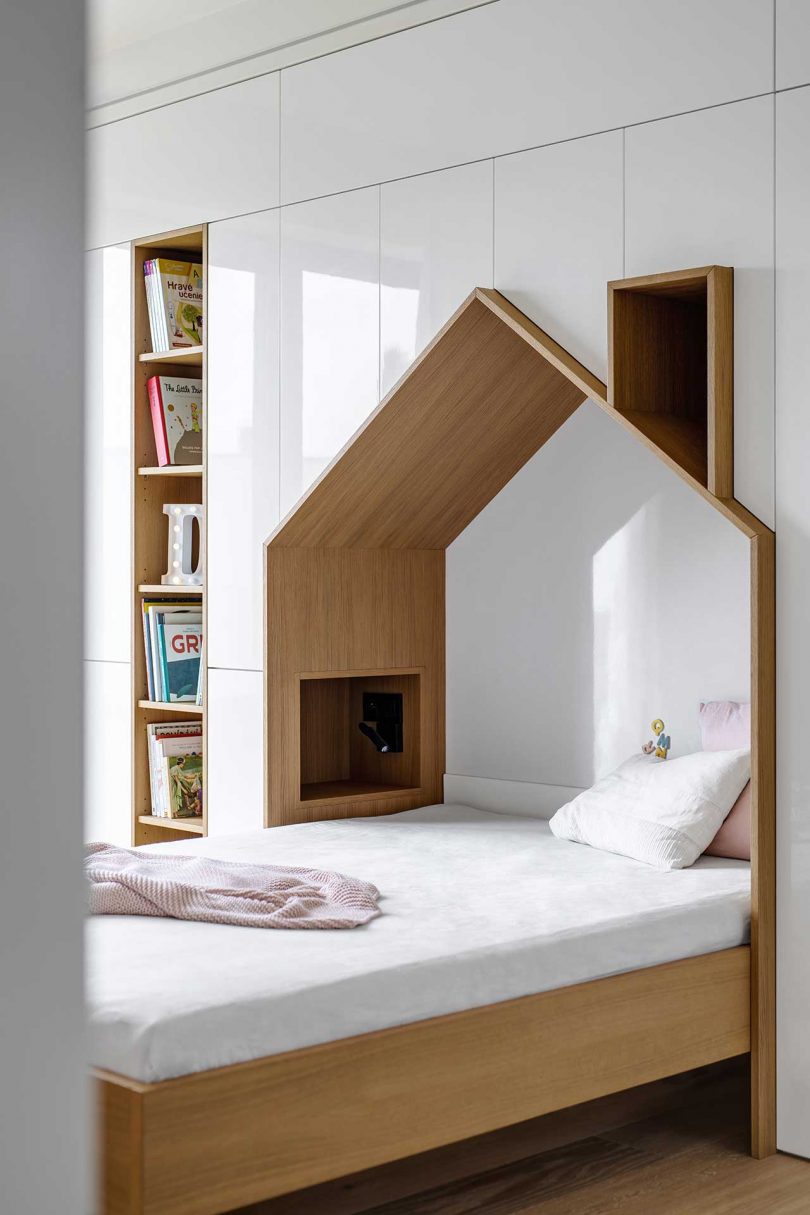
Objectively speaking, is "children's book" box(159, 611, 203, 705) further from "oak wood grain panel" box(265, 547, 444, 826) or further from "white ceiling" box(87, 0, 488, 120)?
"white ceiling" box(87, 0, 488, 120)

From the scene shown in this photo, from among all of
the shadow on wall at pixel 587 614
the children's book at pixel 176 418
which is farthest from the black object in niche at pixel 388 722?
the children's book at pixel 176 418

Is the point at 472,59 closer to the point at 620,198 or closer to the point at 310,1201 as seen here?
the point at 620,198

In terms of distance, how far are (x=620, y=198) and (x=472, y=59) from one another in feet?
1.92

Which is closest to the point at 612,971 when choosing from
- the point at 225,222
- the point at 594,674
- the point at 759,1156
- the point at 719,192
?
the point at 759,1156

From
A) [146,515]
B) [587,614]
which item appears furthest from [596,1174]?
[146,515]

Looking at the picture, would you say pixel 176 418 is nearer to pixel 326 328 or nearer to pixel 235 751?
pixel 326 328

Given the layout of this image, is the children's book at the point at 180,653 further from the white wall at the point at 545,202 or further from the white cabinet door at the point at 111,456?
the white wall at the point at 545,202

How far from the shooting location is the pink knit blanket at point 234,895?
7.89ft

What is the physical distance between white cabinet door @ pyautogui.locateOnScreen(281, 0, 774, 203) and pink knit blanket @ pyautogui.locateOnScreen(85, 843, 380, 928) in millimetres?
1702

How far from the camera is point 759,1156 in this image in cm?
268

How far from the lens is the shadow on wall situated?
3.35 m

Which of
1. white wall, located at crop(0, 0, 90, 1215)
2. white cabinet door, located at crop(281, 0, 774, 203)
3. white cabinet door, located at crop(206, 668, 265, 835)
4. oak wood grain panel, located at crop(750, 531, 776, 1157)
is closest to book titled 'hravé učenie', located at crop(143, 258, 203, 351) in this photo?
white cabinet door, located at crop(281, 0, 774, 203)

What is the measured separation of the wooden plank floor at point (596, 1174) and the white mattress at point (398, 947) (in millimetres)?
427

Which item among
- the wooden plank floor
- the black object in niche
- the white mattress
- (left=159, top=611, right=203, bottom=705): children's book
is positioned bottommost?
the wooden plank floor
